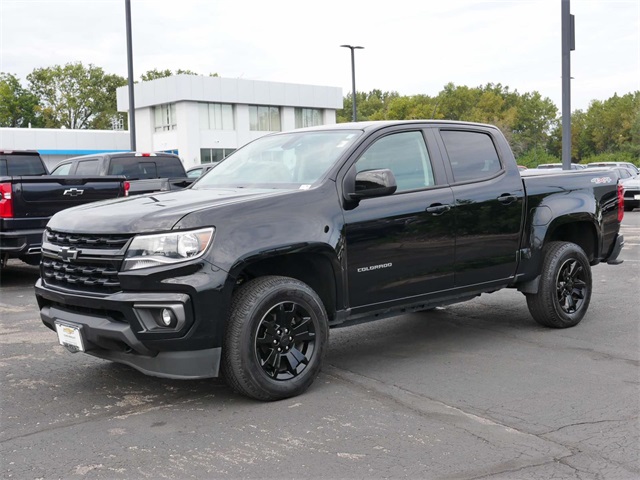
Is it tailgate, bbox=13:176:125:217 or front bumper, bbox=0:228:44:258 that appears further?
tailgate, bbox=13:176:125:217

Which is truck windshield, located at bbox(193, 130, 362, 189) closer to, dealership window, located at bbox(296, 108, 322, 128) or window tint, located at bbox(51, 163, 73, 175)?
window tint, located at bbox(51, 163, 73, 175)

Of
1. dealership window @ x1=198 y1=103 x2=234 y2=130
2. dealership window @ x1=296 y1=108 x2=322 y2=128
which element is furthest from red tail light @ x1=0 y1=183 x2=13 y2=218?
dealership window @ x1=296 y1=108 x2=322 y2=128

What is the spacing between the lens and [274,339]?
5047 mm

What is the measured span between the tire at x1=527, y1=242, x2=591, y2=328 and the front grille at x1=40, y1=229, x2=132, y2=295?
4023 millimetres

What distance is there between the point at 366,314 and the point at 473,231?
1301mm

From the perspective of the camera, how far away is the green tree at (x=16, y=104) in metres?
87.4

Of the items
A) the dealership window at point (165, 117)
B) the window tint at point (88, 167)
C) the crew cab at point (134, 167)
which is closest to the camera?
the crew cab at point (134, 167)

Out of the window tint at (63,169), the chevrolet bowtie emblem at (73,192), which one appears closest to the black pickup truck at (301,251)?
the chevrolet bowtie emblem at (73,192)

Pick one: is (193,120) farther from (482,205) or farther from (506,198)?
(482,205)

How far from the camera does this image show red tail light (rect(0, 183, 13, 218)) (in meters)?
9.74

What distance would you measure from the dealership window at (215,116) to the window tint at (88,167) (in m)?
44.9

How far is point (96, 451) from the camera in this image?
4.21 meters

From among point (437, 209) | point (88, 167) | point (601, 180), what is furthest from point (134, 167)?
point (437, 209)

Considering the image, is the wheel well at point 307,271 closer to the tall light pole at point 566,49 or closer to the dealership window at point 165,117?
the tall light pole at point 566,49
